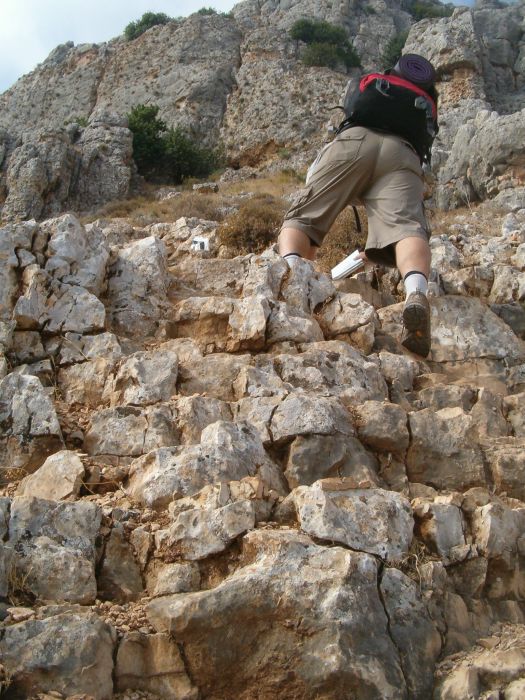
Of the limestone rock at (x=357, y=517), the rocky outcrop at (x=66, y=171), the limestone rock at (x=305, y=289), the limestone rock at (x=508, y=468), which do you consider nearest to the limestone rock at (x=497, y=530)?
the limestone rock at (x=357, y=517)

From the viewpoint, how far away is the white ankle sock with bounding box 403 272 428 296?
514 centimetres

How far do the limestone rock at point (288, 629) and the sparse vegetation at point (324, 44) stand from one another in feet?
90.9

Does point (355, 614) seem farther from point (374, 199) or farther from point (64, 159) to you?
point (64, 159)

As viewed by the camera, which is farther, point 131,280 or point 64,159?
point 64,159

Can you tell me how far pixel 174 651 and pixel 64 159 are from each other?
1637cm

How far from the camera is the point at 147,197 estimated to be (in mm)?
18906

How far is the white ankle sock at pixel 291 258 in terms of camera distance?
5.91 m

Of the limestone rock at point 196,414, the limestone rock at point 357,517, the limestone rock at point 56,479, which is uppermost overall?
the limestone rock at point 56,479

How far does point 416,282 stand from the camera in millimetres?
5160

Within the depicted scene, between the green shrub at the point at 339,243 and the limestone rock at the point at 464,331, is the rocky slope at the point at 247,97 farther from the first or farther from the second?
the limestone rock at the point at 464,331

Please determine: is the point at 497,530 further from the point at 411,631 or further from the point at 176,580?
the point at 176,580

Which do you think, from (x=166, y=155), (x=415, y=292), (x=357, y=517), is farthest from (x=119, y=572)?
(x=166, y=155)

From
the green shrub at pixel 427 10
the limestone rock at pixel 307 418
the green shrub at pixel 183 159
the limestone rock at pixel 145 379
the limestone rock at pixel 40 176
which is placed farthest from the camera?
the green shrub at pixel 427 10

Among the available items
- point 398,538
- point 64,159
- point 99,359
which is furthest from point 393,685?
point 64,159
